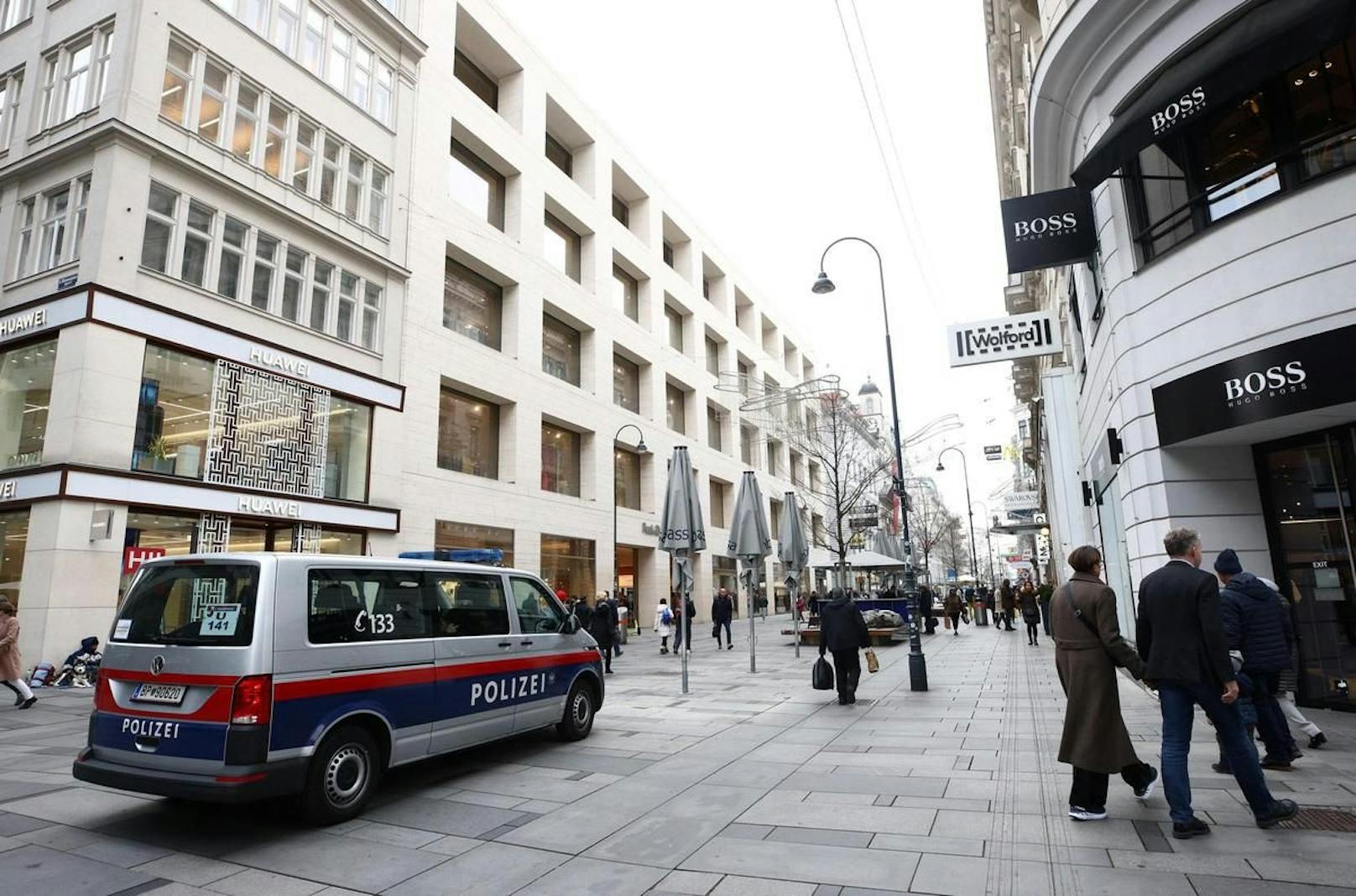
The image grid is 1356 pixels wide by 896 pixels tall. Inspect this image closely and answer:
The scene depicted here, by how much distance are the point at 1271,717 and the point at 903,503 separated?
27.2 ft

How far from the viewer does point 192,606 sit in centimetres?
566

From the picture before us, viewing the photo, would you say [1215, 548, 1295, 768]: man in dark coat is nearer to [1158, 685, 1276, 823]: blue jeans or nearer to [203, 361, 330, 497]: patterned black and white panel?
[1158, 685, 1276, 823]: blue jeans

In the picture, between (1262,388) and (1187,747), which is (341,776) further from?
(1262,388)

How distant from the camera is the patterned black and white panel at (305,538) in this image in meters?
19.4

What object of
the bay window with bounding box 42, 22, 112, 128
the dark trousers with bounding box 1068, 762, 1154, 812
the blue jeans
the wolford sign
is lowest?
the dark trousers with bounding box 1068, 762, 1154, 812

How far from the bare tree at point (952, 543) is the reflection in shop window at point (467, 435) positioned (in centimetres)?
3708

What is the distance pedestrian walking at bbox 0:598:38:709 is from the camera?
431 inches

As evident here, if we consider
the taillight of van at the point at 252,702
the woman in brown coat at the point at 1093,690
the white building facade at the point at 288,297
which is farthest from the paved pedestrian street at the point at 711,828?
the white building facade at the point at 288,297

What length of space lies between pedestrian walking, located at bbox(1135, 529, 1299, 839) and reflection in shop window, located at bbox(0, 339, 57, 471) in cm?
1997

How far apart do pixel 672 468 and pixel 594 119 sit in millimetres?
27374

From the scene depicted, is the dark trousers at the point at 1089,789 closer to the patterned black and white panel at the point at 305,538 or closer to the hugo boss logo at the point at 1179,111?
the hugo boss logo at the point at 1179,111

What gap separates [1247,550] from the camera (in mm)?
9195

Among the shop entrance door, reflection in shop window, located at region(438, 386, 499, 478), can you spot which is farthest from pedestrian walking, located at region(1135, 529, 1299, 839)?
reflection in shop window, located at region(438, 386, 499, 478)

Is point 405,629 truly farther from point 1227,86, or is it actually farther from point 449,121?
point 449,121
